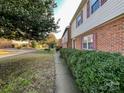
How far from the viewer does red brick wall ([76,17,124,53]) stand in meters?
8.48

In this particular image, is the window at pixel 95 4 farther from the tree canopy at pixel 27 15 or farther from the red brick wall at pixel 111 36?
the tree canopy at pixel 27 15

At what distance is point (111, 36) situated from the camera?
32.0 feet

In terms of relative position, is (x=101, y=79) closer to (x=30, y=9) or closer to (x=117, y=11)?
(x=117, y=11)

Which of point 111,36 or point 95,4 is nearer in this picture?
point 111,36

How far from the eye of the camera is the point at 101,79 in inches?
162

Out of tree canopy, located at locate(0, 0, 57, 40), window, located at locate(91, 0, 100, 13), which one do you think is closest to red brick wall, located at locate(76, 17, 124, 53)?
window, located at locate(91, 0, 100, 13)

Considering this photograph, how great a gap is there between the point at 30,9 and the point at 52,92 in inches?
303

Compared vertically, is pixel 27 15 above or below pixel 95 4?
below

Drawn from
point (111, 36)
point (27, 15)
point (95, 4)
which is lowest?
point (111, 36)

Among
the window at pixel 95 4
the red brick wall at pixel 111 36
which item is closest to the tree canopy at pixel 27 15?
the window at pixel 95 4

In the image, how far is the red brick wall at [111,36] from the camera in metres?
8.48

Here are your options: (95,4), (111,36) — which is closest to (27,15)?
(95,4)

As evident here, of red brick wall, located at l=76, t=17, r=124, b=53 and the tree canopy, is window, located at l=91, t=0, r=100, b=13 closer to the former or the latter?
red brick wall, located at l=76, t=17, r=124, b=53

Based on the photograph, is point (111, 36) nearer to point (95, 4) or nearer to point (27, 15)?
point (95, 4)
